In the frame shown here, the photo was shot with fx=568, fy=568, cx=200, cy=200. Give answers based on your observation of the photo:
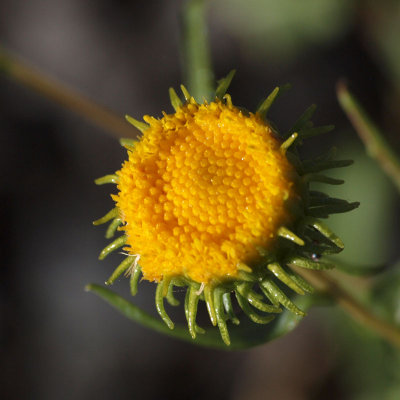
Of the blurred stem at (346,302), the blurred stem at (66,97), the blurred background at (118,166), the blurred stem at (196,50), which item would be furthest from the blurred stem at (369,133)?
the blurred background at (118,166)

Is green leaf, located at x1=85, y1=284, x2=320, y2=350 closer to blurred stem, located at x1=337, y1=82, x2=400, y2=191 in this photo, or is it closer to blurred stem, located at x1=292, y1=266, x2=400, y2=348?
blurred stem, located at x1=292, y1=266, x2=400, y2=348

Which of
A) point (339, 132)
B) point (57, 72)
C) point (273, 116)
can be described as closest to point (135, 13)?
point (57, 72)

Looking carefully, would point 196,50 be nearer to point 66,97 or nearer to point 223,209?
point 66,97

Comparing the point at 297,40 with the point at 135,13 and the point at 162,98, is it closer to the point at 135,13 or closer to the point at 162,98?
the point at 162,98

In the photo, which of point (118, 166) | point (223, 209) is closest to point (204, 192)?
point (223, 209)

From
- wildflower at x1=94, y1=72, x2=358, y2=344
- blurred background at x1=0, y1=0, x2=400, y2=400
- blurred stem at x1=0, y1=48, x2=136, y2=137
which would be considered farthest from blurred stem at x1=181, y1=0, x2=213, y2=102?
blurred background at x1=0, y1=0, x2=400, y2=400
